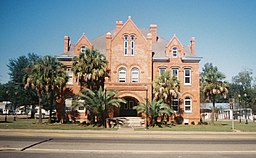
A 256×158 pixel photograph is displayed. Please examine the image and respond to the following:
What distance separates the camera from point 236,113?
74438 millimetres

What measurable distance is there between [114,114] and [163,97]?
7111 mm

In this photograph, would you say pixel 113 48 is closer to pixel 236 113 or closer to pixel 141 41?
pixel 141 41

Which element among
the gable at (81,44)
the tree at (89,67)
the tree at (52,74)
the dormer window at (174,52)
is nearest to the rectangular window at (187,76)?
the dormer window at (174,52)

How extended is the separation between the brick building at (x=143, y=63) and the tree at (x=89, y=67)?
3484mm

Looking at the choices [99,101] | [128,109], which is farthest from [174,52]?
[99,101]

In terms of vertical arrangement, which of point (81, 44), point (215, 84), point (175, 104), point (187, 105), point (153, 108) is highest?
point (81, 44)

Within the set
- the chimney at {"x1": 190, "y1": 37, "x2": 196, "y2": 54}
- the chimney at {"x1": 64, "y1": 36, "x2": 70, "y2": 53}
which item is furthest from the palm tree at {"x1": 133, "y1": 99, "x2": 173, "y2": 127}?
the chimney at {"x1": 64, "y1": 36, "x2": 70, "y2": 53}

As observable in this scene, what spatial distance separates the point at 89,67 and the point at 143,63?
8.94 m

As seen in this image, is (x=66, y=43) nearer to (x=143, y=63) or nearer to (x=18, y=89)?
(x=143, y=63)

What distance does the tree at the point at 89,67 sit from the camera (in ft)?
106

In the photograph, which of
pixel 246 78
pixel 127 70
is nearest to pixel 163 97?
pixel 127 70

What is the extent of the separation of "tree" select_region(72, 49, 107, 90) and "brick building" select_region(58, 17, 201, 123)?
3.48m

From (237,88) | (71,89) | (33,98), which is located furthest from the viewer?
(237,88)

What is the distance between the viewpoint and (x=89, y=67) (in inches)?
1284
